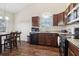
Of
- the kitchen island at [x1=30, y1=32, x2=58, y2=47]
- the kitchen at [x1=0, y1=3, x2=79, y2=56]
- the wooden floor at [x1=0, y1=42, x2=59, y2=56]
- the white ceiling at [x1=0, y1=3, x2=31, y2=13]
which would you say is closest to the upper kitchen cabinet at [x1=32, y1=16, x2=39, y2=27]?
the kitchen at [x1=0, y1=3, x2=79, y2=56]

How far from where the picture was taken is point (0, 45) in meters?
2.20

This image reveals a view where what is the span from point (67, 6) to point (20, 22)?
933mm

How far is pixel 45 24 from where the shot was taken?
2.20 meters

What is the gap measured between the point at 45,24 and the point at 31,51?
0.59 metres

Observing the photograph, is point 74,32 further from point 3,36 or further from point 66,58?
point 3,36

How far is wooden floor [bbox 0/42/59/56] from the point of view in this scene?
2199 mm

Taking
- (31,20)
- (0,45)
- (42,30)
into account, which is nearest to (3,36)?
(0,45)

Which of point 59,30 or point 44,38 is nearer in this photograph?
point 59,30

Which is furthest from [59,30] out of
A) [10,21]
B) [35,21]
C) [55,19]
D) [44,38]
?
[10,21]

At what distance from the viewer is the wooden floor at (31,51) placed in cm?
220

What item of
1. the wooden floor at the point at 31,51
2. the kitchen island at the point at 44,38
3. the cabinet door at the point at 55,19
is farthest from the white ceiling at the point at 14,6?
the wooden floor at the point at 31,51

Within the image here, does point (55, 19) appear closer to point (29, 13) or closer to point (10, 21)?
point (29, 13)

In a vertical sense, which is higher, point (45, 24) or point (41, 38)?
point (45, 24)

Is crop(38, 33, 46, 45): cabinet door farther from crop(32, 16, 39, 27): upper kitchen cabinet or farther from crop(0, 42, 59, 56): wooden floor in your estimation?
crop(32, 16, 39, 27): upper kitchen cabinet
